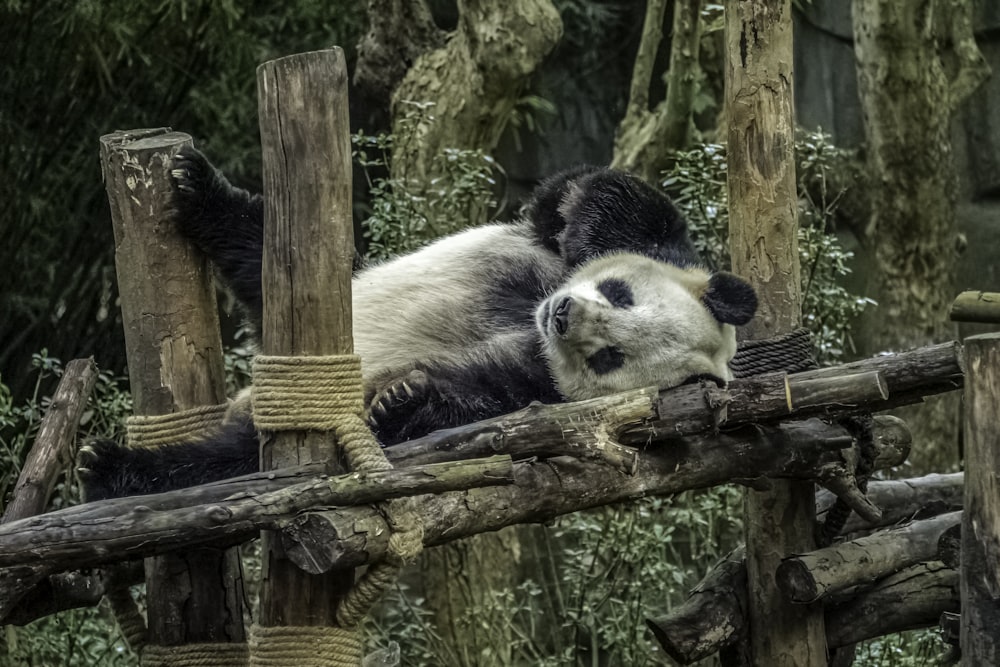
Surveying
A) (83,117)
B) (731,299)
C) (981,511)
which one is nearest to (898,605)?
(981,511)

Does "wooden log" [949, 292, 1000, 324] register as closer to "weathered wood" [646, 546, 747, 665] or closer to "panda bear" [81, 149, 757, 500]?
"panda bear" [81, 149, 757, 500]

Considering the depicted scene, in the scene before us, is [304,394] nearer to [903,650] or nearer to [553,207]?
[553,207]

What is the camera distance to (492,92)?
5.29 meters

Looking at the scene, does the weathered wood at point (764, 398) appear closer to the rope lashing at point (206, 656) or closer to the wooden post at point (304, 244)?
the wooden post at point (304, 244)

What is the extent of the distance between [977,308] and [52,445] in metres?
2.09

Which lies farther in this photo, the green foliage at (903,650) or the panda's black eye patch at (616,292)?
the green foliage at (903,650)

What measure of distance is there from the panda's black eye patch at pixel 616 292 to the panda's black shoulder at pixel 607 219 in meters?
0.20

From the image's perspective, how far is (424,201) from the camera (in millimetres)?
4820

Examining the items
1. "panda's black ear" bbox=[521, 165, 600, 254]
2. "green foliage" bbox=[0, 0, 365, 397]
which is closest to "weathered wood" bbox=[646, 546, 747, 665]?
"panda's black ear" bbox=[521, 165, 600, 254]

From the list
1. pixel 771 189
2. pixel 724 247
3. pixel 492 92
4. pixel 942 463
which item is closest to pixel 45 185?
pixel 492 92

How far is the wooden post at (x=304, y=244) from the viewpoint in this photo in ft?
7.30

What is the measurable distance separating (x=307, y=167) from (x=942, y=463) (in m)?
4.37

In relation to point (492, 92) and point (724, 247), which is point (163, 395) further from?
point (492, 92)

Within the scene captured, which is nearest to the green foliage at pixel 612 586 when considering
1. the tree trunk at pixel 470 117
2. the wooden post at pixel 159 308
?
the tree trunk at pixel 470 117
